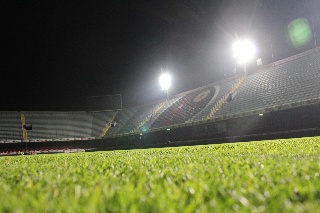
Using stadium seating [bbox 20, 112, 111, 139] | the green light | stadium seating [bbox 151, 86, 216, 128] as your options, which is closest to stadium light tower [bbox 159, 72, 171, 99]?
stadium seating [bbox 151, 86, 216, 128]

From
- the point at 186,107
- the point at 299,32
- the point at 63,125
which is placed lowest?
the point at 63,125

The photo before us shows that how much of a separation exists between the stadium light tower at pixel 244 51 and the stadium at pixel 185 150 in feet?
2.85

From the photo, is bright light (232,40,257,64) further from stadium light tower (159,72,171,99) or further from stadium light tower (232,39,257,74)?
stadium light tower (159,72,171,99)

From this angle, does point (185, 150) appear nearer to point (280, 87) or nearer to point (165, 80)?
point (280, 87)

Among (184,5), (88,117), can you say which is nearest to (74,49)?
(88,117)

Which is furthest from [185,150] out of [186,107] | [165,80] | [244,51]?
[165,80]

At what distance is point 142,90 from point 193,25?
11.1m

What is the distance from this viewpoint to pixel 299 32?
20.3 meters

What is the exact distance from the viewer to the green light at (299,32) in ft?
65.6

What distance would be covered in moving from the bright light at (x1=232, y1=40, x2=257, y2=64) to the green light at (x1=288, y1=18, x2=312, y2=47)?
3.68 m

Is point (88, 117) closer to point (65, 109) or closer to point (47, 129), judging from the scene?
point (65, 109)

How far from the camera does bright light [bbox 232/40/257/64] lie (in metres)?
23.5

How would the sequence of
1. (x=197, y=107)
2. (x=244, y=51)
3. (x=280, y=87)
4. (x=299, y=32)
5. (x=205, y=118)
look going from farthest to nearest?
(x=244, y=51) < (x=197, y=107) < (x=299, y=32) < (x=205, y=118) < (x=280, y=87)

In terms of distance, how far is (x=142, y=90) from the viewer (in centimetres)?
3331
